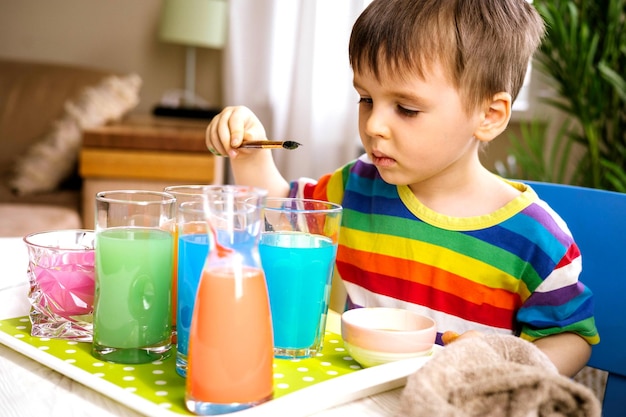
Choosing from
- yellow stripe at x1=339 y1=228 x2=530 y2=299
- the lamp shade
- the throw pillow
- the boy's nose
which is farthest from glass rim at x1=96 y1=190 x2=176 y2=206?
the lamp shade

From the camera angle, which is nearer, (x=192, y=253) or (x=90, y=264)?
(x=192, y=253)

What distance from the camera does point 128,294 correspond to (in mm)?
782

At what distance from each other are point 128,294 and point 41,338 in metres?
0.15

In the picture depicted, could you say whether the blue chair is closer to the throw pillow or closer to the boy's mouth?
the boy's mouth

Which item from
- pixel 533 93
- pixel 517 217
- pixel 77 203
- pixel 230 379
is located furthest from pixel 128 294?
pixel 533 93

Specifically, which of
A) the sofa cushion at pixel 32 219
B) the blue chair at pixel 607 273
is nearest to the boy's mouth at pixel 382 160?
the blue chair at pixel 607 273

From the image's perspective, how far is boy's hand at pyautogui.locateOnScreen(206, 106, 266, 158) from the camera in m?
1.10

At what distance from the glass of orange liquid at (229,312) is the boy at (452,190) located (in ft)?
1.47

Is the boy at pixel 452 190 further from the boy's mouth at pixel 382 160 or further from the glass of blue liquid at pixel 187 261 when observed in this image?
the glass of blue liquid at pixel 187 261

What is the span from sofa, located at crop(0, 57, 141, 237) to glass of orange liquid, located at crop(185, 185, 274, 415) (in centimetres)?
241

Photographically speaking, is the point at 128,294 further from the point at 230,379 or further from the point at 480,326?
the point at 480,326

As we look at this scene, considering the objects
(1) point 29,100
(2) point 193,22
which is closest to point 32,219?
(1) point 29,100

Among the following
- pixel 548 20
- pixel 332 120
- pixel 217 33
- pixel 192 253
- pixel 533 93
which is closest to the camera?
pixel 192 253

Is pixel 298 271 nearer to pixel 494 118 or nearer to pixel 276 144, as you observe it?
pixel 276 144
